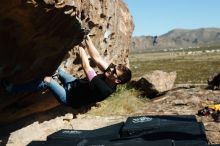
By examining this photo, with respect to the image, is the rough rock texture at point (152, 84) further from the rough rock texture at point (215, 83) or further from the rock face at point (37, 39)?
the rock face at point (37, 39)

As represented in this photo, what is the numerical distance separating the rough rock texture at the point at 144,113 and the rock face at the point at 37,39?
1.29 ft

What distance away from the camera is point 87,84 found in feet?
23.0

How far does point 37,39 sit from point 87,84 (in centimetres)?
112

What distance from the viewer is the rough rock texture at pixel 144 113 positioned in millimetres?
9727

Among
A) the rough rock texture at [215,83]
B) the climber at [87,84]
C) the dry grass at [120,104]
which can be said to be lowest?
the rough rock texture at [215,83]

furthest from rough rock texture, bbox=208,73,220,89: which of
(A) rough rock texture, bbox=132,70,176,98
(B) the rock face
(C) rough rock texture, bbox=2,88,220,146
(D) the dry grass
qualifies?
(B) the rock face

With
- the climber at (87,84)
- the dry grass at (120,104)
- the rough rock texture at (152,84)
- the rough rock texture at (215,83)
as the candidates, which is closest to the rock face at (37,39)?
the climber at (87,84)

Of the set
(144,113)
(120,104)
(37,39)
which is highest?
(37,39)

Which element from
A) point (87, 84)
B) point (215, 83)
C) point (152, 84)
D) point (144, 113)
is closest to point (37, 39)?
point (87, 84)

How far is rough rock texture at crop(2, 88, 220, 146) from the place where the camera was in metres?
9.73

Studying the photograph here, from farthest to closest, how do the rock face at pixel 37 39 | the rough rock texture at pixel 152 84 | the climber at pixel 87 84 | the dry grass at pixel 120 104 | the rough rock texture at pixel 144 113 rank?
1. the rough rock texture at pixel 152 84
2. the dry grass at pixel 120 104
3. the rough rock texture at pixel 144 113
4. the climber at pixel 87 84
5. the rock face at pixel 37 39

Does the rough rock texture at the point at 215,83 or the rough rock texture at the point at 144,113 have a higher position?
the rough rock texture at the point at 144,113

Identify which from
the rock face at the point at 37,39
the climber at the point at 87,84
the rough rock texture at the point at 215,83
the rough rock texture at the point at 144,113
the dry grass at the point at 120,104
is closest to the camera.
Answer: the rock face at the point at 37,39

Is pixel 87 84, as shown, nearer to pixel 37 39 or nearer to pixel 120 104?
pixel 37 39
